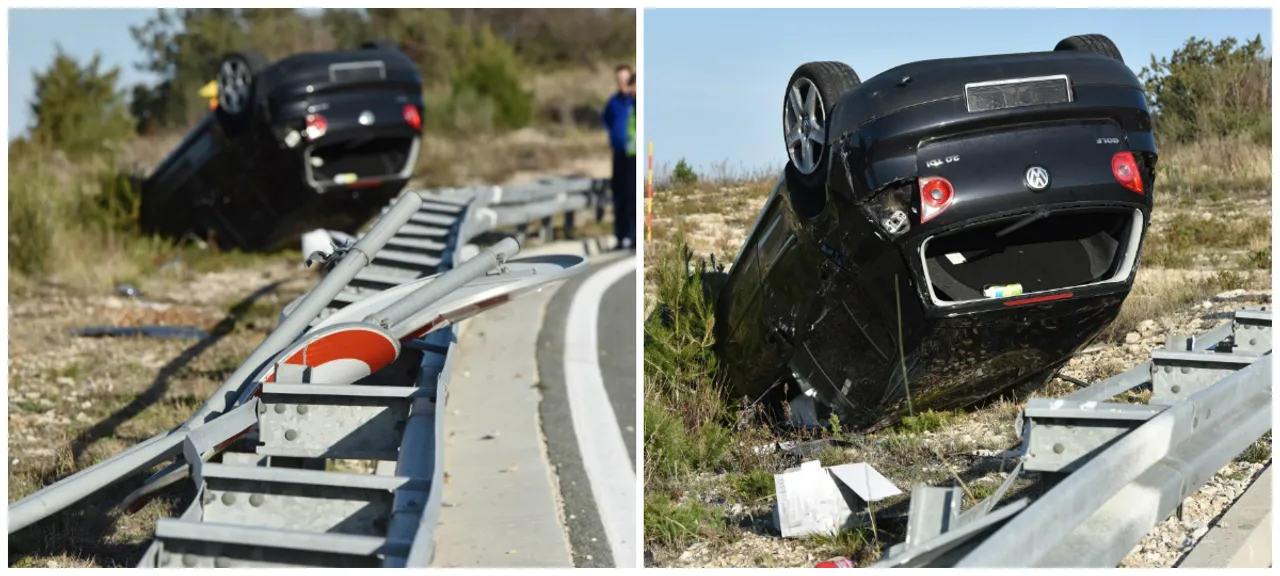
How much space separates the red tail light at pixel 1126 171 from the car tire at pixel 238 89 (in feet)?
28.1

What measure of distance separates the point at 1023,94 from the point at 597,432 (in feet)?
11.1

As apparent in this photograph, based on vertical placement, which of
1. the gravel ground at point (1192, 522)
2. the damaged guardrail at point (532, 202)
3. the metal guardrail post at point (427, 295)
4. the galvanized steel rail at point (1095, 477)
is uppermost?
the damaged guardrail at point (532, 202)

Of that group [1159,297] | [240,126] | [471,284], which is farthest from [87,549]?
[240,126]

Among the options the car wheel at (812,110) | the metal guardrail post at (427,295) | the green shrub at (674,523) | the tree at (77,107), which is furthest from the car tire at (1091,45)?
the tree at (77,107)

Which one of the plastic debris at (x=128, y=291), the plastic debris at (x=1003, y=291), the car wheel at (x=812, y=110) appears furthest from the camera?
the plastic debris at (x=128, y=291)

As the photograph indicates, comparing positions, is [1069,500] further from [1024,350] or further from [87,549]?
[87,549]

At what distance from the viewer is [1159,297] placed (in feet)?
19.2

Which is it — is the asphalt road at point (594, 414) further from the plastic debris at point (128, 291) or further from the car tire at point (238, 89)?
the plastic debris at point (128, 291)

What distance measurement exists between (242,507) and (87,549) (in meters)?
2.02

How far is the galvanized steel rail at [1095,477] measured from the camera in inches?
144

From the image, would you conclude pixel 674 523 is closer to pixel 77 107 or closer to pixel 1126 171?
pixel 1126 171

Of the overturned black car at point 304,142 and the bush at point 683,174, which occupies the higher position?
the overturned black car at point 304,142

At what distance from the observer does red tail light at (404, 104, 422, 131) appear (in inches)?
453

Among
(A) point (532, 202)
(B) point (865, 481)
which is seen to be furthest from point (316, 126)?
(B) point (865, 481)
